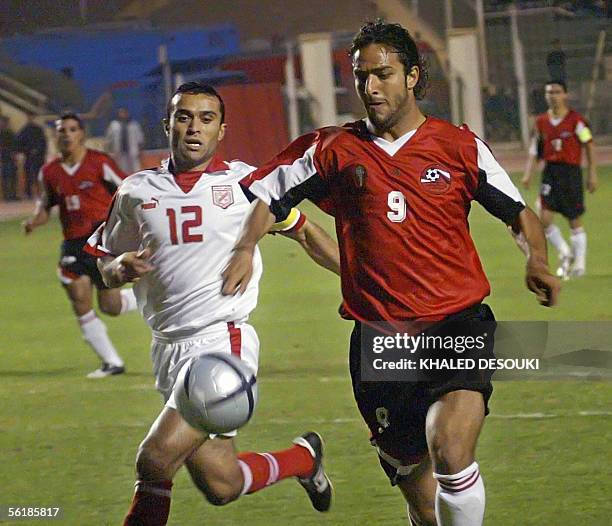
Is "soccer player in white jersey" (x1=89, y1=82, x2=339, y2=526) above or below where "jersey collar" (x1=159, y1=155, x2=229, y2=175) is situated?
below

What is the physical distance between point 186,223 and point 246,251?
812 millimetres

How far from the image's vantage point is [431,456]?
14.0ft

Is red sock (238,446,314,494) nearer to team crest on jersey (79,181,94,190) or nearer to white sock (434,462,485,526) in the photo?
white sock (434,462,485,526)

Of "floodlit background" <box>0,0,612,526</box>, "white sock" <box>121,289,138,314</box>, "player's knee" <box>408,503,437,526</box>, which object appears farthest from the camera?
"white sock" <box>121,289,138,314</box>

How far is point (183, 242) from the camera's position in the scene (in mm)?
5082

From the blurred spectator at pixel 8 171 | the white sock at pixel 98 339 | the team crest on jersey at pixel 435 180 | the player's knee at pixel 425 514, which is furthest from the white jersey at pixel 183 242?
the blurred spectator at pixel 8 171

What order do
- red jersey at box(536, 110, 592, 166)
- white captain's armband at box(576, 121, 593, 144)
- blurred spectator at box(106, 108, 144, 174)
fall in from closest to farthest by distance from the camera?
white captain's armband at box(576, 121, 593, 144) → red jersey at box(536, 110, 592, 166) → blurred spectator at box(106, 108, 144, 174)

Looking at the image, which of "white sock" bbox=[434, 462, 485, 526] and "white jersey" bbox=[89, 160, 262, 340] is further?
"white jersey" bbox=[89, 160, 262, 340]

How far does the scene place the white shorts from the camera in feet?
16.2

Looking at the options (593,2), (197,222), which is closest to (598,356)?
(197,222)

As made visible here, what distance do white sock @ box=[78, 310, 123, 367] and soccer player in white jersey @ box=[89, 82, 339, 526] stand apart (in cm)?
397

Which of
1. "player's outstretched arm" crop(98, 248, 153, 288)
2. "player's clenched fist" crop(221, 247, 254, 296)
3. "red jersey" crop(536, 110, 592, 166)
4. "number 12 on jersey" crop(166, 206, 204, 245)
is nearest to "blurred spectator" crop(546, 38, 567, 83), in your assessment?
"red jersey" crop(536, 110, 592, 166)

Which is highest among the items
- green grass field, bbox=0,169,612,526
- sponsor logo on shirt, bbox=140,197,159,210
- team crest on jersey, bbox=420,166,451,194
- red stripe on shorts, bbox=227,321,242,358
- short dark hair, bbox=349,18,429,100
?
short dark hair, bbox=349,18,429,100

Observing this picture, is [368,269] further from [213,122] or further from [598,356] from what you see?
[598,356]
